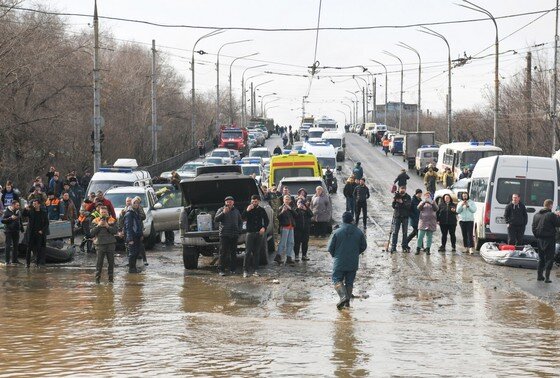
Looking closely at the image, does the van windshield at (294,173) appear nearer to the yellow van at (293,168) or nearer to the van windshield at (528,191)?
the yellow van at (293,168)

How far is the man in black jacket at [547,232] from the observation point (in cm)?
2167

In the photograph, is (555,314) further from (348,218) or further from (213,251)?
(213,251)

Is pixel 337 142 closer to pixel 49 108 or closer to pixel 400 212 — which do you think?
pixel 49 108

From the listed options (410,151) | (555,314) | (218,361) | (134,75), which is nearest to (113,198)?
(555,314)

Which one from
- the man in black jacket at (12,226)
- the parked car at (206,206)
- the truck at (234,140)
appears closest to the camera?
the parked car at (206,206)

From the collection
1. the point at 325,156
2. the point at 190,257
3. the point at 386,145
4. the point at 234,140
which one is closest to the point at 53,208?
the point at 190,257

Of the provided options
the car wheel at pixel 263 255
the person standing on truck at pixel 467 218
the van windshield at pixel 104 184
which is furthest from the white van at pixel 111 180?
the person standing on truck at pixel 467 218

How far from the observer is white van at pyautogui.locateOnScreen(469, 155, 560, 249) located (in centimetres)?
2762

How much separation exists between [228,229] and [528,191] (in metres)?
8.48

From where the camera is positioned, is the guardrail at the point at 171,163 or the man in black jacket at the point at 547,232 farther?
the guardrail at the point at 171,163

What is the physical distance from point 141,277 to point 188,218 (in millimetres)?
2392

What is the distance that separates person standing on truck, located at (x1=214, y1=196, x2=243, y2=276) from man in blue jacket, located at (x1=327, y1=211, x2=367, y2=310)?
17.1 feet

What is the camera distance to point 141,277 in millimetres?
23016

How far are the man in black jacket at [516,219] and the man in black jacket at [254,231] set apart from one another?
19.6 ft
